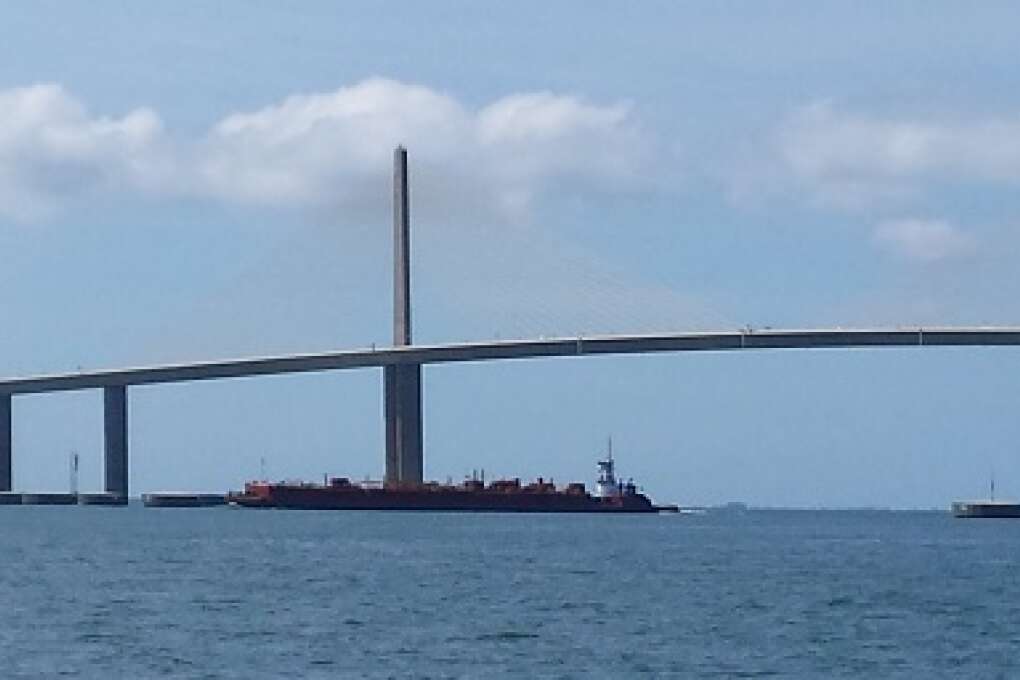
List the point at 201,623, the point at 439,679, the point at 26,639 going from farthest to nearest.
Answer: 1. the point at 201,623
2. the point at 26,639
3. the point at 439,679

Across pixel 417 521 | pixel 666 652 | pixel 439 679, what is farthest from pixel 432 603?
pixel 417 521

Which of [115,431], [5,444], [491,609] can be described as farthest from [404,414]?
[491,609]

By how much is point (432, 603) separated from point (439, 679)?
7852 mm

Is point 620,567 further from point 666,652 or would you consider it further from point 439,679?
point 439,679

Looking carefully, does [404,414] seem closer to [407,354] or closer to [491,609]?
[407,354]

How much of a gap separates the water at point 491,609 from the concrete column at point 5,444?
2177 centimetres

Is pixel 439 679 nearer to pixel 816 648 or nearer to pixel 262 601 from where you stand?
pixel 816 648

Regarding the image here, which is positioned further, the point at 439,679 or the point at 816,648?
the point at 816,648

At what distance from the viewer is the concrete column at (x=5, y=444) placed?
68.7 m

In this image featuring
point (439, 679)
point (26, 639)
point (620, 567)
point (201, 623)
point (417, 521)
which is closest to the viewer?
point (439, 679)

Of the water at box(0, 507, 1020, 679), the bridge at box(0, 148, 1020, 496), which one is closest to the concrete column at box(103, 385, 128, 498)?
the bridge at box(0, 148, 1020, 496)

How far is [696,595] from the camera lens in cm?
2969

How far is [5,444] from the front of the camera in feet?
230

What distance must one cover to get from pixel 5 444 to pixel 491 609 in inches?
1795
